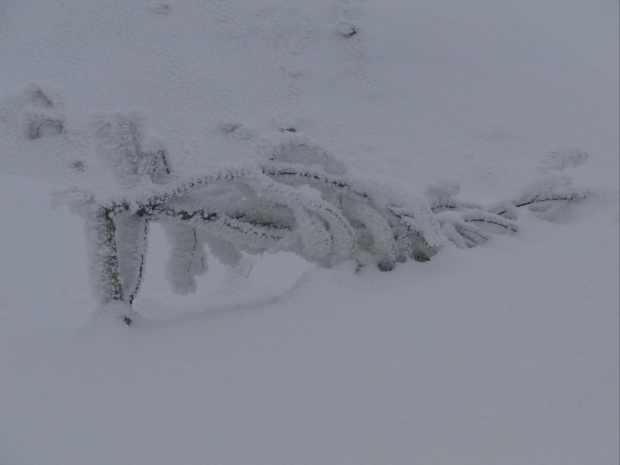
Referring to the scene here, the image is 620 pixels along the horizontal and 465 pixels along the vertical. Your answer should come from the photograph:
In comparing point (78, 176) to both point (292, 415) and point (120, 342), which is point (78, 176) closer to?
point (120, 342)

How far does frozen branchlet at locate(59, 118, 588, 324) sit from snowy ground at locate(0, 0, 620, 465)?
0.05 metres

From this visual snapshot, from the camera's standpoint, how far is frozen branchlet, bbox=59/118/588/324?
1.07 m

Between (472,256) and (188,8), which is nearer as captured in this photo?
(472,256)

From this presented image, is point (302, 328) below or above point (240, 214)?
below

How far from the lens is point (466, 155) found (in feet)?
8.16

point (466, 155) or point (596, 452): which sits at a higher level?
point (466, 155)

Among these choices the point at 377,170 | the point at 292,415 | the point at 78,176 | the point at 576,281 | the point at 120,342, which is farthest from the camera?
the point at 377,170

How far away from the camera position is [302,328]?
1.07 m

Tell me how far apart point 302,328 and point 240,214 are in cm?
23

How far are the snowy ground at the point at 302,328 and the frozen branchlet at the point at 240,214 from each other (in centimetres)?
5

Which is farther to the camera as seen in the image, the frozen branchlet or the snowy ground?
the frozen branchlet

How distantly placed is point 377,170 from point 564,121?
31.4 inches

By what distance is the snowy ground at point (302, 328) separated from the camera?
865 mm

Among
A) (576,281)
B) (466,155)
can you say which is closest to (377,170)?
(466,155)
